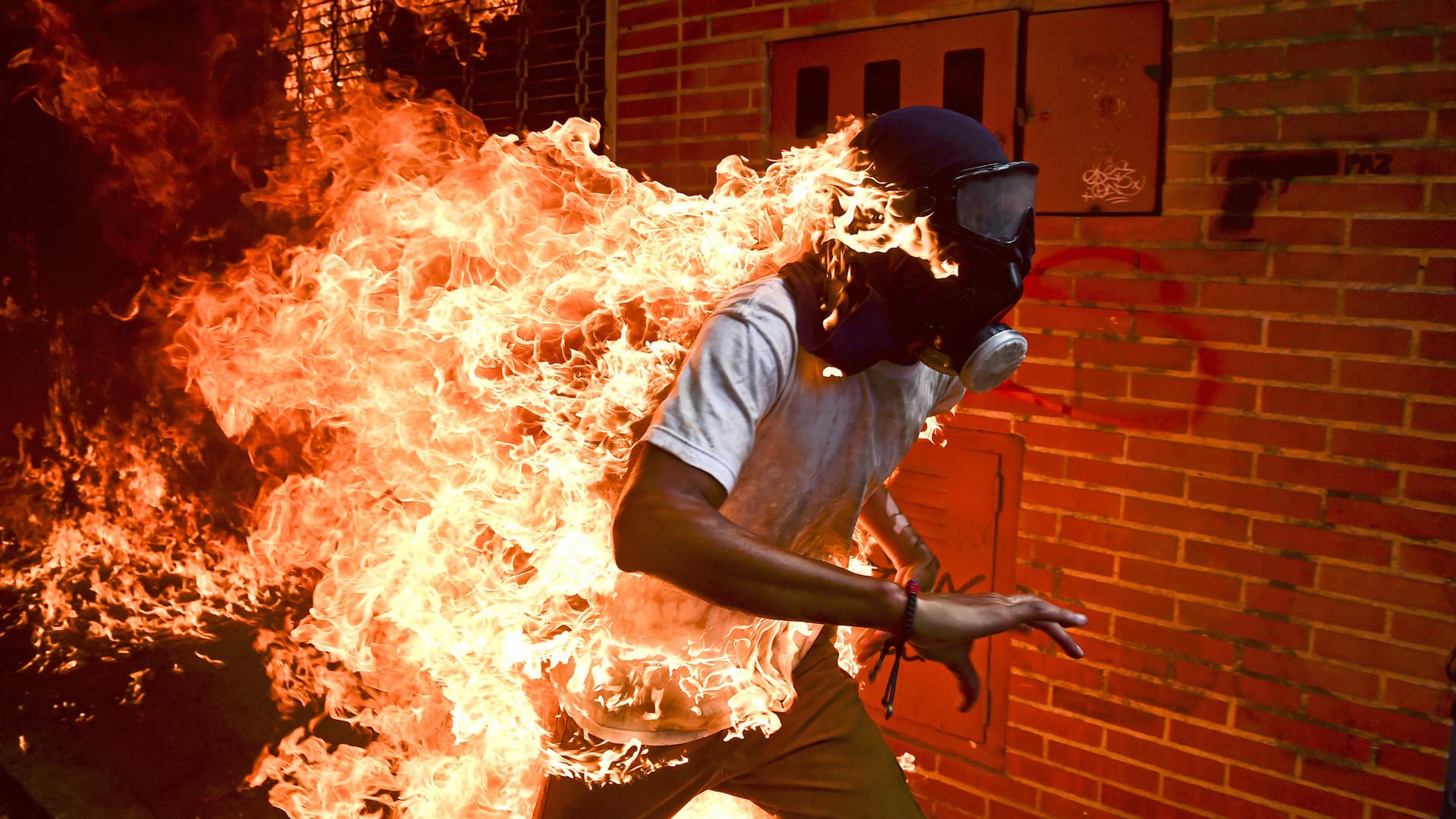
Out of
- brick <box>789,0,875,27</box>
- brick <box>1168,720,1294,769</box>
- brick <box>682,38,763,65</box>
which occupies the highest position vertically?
brick <box>789,0,875,27</box>

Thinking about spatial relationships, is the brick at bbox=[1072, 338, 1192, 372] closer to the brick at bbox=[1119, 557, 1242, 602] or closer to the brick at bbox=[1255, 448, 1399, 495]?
the brick at bbox=[1255, 448, 1399, 495]

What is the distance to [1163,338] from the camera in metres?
3.64

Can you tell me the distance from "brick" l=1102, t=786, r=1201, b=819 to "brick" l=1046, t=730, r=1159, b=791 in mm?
42

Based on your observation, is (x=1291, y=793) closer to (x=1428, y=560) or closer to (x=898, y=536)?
(x=1428, y=560)

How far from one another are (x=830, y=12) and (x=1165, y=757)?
3.62 m

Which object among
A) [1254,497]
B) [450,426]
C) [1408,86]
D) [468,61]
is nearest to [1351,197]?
[1408,86]

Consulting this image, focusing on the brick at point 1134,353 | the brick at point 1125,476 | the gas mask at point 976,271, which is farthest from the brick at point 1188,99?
the gas mask at point 976,271

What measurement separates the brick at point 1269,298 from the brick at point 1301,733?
1.53m

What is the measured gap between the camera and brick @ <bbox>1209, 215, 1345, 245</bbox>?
129 inches

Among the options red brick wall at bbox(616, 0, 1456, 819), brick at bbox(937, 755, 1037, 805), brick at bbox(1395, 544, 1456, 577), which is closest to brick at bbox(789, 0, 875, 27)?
red brick wall at bbox(616, 0, 1456, 819)

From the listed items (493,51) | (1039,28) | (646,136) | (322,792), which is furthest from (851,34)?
(322,792)

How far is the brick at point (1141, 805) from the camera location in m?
3.75

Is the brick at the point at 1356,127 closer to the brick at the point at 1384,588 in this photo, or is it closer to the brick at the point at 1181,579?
the brick at the point at 1384,588

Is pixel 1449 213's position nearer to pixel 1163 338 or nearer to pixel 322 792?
pixel 1163 338
